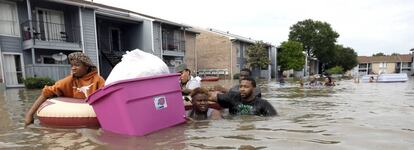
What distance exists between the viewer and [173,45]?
24.2 meters

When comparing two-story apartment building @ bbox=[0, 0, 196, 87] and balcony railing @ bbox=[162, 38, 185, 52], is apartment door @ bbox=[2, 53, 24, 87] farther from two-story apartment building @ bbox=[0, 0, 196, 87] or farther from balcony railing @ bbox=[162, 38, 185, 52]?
balcony railing @ bbox=[162, 38, 185, 52]

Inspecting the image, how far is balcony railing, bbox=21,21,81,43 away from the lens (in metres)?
14.7

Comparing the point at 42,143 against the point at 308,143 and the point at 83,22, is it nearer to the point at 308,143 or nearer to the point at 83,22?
the point at 308,143

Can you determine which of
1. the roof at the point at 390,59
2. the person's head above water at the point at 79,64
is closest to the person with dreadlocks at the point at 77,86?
the person's head above water at the point at 79,64

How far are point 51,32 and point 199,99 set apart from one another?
14.1 metres

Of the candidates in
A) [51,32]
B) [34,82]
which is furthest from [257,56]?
[34,82]

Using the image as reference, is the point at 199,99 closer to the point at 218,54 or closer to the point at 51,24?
the point at 51,24

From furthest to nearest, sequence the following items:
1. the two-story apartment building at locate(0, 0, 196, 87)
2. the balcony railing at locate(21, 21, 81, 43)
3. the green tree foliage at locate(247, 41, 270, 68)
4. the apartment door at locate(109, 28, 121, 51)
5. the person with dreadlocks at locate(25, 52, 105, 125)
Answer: the green tree foliage at locate(247, 41, 270, 68) < the apartment door at locate(109, 28, 121, 51) < the balcony railing at locate(21, 21, 81, 43) < the two-story apartment building at locate(0, 0, 196, 87) < the person with dreadlocks at locate(25, 52, 105, 125)

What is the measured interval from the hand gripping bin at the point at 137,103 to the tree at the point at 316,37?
179 feet

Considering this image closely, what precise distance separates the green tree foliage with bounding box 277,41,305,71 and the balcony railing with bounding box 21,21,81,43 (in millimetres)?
31687

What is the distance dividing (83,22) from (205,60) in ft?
55.4

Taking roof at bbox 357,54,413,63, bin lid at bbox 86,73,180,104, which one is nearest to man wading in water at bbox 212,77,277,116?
bin lid at bbox 86,73,180,104

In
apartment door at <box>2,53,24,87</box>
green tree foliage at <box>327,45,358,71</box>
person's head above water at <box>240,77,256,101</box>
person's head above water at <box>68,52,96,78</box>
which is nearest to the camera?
person's head above water at <box>68,52,96,78</box>

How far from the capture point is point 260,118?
5285mm
